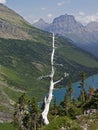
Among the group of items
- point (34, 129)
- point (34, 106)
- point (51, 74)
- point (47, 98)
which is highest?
point (51, 74)

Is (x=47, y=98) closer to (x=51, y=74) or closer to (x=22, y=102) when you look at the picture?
(x=51, y=74)

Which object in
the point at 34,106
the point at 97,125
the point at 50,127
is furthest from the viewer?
the point at 34,106

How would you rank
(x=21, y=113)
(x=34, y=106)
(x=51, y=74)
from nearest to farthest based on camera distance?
1. (x=51, y=74)
2. (x=34, y=106)
3. (x=21, y=113)

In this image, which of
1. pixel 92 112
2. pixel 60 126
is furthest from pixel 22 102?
pixel 60 126

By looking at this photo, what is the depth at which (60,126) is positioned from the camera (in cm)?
3450

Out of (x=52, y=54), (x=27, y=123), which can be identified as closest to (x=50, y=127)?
(x=52, y=54)

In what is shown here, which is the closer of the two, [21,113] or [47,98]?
[47,98]

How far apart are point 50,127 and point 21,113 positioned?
154m

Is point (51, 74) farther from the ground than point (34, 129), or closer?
farther from the ground

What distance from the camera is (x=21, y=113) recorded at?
611 feet

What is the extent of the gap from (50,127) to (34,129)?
388ft

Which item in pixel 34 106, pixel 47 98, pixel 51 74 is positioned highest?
pixel 51 74

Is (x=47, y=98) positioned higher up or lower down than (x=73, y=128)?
higher up

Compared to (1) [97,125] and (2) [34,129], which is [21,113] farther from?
(1) [97,125]
